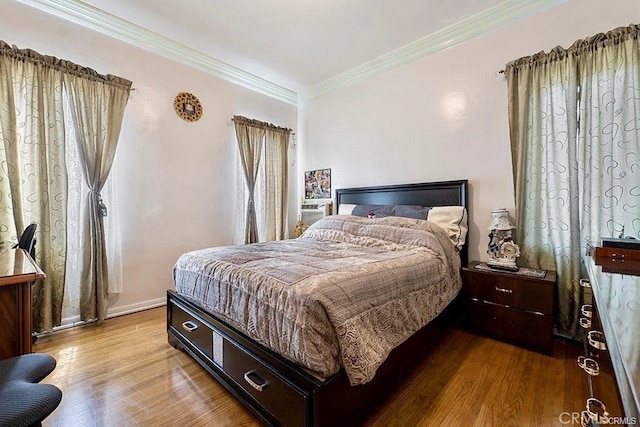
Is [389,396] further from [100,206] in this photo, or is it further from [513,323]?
[100,206]

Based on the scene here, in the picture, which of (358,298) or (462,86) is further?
(462,86)

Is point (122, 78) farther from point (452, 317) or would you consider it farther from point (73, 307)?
point (452, 317)

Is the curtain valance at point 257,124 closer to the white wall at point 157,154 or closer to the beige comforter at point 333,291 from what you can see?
the white wall at point 157,154

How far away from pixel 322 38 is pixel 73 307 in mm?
3638

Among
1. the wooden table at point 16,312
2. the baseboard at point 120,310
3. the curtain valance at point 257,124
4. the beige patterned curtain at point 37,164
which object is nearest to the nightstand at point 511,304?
the wooden table at point 16,312

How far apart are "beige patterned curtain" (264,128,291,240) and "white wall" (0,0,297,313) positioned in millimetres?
525

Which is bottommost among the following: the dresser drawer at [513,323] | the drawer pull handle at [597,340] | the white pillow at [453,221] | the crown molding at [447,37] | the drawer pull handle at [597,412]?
the dresser drawer at [513,323]

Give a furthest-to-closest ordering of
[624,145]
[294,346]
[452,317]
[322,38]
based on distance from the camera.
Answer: [322,38] < [452,317] < [624,145] < [294,346]

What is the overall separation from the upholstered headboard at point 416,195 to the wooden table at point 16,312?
2923 millimetres

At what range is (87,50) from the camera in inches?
103

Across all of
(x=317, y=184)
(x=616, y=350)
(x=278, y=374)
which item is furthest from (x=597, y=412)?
(x=317, y=184)

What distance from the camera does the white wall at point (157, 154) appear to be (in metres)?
2.53

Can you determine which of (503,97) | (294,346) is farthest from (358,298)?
(503,97)

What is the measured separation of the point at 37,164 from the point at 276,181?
2.51 m
